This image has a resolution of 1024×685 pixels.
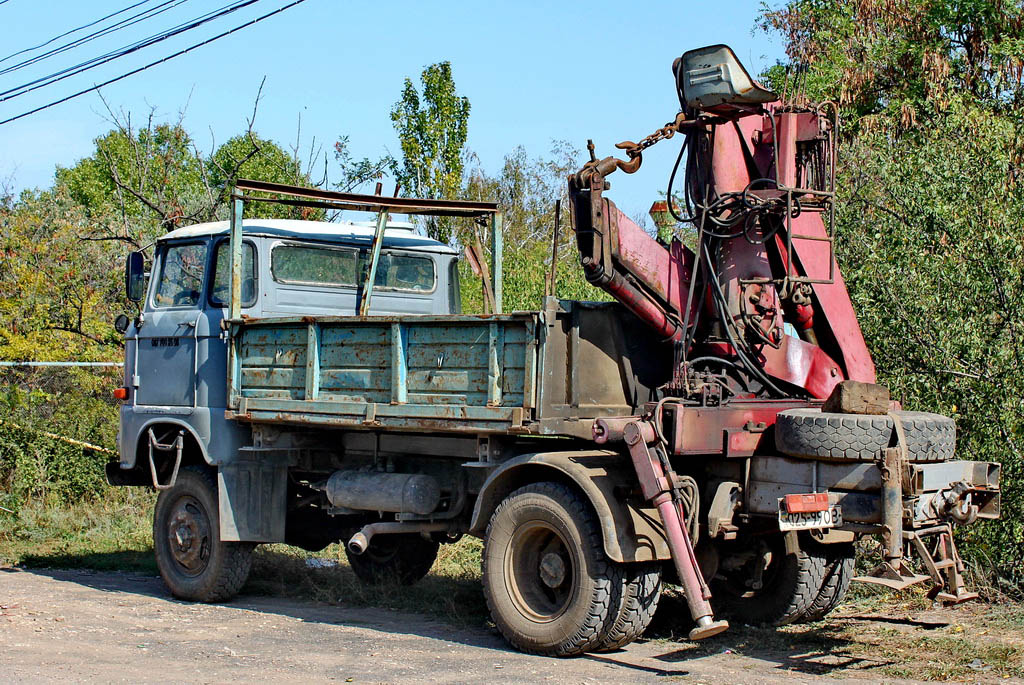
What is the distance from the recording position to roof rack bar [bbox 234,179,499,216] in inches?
356

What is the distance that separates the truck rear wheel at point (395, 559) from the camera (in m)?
9.96

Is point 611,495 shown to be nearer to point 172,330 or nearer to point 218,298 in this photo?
point 218,298

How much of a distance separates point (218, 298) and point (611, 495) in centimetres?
409

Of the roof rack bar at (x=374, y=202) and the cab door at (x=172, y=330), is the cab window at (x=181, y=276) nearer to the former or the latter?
the cab door at (x=172, y=330)

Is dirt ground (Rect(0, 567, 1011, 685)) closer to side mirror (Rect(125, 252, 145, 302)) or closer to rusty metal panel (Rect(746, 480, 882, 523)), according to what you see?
rusty metal panel (Rect(746, 480, 882, 523))

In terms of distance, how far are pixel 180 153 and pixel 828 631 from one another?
49.9 feet

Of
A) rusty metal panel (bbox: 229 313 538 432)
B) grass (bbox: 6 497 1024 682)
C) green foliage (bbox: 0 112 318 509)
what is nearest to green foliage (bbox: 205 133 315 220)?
green foliage (bbox: 0 112 318 509)

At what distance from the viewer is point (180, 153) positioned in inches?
787

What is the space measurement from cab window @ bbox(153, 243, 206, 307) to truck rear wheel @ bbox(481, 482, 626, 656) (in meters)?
3.61

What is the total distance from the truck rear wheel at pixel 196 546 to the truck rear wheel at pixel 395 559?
3.53 ft

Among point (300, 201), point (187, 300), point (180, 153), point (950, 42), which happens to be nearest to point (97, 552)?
point (187, 300)

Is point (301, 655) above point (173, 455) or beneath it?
beneath

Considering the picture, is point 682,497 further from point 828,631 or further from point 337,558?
point 337,558

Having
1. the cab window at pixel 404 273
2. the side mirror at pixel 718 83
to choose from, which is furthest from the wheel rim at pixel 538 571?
the cab window at pixel 404 273
